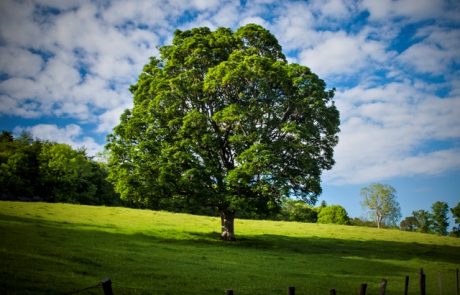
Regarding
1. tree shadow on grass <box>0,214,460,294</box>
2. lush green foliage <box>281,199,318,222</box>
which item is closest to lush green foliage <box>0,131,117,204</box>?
tree shadow on grass <box>0,214,460,294</box>

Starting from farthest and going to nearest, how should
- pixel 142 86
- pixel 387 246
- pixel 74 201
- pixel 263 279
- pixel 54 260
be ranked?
pixel 74 201
pixel 387 246
pixel 142 86
pixel 263 279
pixel 54 260

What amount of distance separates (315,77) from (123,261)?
25473 mm

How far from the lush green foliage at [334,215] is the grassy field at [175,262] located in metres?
75.5

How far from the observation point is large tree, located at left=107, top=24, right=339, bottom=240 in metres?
33.2

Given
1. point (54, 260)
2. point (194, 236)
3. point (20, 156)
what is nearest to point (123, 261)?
point (54, 260)

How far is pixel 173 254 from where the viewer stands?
27938 millimetres

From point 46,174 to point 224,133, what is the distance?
239ft

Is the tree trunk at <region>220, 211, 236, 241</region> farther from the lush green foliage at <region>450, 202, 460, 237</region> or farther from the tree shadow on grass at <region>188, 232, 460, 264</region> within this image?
the lush green foliage at <region>450, 202, 460, 237</region>

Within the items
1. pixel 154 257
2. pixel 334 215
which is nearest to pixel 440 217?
pixel 334 215

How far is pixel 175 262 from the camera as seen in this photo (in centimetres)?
2464

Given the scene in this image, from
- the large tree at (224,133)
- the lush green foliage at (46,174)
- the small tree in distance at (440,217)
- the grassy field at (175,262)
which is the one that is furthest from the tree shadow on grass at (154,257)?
the small tree in distance at (440,217)

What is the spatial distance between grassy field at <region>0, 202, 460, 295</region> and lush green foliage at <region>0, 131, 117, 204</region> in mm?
49198

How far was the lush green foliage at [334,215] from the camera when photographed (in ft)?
397

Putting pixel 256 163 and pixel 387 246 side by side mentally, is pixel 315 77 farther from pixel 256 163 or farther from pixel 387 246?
pixel 387 246
